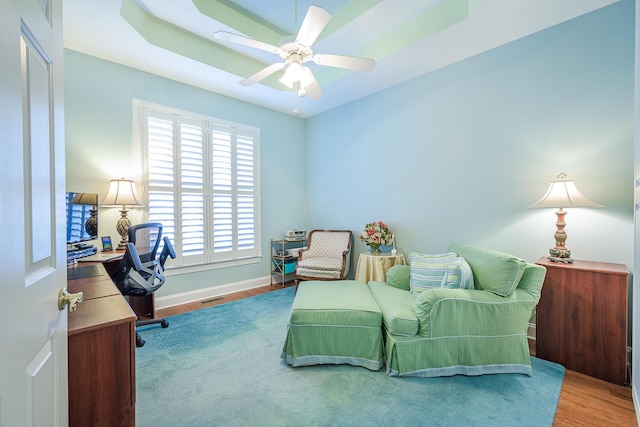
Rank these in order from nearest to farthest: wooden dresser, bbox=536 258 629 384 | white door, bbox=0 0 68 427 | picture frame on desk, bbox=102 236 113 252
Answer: white door, bbox=0 0 68 427
wooden dresser, bbox=536 258 629 384
picture frame on desk, bbox=102 236 113 252

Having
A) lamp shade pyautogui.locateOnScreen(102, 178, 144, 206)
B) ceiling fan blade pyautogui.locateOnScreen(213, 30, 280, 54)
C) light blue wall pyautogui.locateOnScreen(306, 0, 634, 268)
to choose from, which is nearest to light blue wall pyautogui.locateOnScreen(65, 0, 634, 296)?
light blue wall pyautogui.locateOnScreen(306, 0, 634, 268)

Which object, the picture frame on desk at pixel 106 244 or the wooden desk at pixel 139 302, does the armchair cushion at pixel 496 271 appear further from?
the picture frame on desk at pixel 106 244

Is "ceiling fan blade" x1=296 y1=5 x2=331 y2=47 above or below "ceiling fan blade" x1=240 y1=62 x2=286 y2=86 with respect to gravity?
above

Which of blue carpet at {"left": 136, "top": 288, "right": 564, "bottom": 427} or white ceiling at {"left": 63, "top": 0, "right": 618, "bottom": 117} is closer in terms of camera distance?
blue carpet at {"left": 136, "top": 288, "right": 564, "bottom": 427}

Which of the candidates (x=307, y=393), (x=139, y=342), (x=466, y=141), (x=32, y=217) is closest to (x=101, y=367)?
(x=32, y=217)

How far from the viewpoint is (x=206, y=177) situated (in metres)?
3.65

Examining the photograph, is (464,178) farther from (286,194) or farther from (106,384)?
(106,384)

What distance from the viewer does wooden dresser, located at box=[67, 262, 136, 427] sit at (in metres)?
1.04

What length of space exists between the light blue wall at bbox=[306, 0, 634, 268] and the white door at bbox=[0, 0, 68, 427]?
10.5 ft

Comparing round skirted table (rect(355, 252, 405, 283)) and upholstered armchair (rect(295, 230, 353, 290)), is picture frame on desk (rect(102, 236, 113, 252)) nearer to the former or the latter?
upholstered armchair (rect(295, 230, 353, 290))

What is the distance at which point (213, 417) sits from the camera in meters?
1.60

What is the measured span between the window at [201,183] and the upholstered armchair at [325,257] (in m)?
0.85

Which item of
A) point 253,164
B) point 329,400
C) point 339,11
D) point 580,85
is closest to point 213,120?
point 253,164

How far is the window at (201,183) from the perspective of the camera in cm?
325
